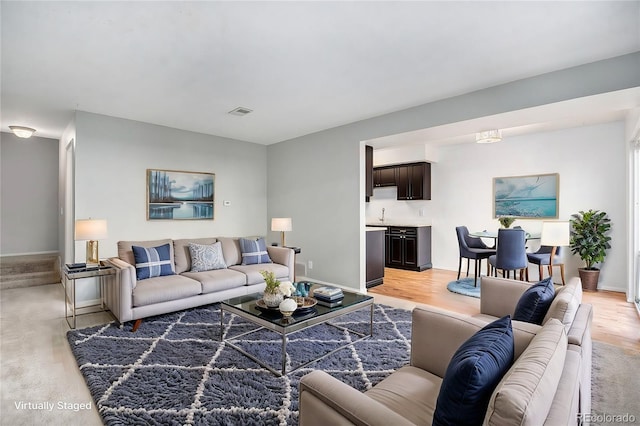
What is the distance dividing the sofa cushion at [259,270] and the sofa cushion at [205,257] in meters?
0.22

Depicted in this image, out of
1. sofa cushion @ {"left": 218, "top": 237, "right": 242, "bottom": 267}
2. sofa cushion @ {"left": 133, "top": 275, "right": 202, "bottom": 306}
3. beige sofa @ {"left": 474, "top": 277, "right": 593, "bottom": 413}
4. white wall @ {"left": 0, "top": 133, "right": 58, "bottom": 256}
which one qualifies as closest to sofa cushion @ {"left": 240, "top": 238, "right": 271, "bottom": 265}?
sofa cushion @ {"left": 218, "top": 237, "right": 242, "bottom": 267}

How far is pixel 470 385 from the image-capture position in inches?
40.3

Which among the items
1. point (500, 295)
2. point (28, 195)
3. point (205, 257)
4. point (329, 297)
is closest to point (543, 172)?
point (500, 295)

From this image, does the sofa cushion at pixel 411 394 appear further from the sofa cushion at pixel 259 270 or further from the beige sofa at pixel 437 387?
the sofa cushion at pixel 259 270

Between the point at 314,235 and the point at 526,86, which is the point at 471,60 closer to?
the point at 526,86

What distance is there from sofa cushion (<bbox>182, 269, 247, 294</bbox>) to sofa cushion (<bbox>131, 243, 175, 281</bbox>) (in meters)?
0.26

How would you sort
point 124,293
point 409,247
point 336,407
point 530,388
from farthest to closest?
1. point 409,247
2. point 124,293
3. point 336,407
4. point 530,388

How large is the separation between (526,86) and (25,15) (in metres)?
4.12

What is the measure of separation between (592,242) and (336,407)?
212 inches

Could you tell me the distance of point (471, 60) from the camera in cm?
286

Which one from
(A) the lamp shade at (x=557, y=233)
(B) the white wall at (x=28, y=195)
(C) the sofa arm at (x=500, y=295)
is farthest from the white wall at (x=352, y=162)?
(B) the white wall at (x=28, y=195)

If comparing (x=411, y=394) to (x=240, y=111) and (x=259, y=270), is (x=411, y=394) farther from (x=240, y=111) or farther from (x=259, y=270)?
(x=240, y=111)

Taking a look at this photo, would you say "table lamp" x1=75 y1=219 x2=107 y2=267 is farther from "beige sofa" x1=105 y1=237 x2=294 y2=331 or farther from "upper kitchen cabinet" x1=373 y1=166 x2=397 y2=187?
"upper kitchen cabinet" x1=373 y1=166 x2=397 y2=187

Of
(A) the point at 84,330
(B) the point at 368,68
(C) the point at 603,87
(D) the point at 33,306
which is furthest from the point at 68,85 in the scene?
(C) the point at 603,87
